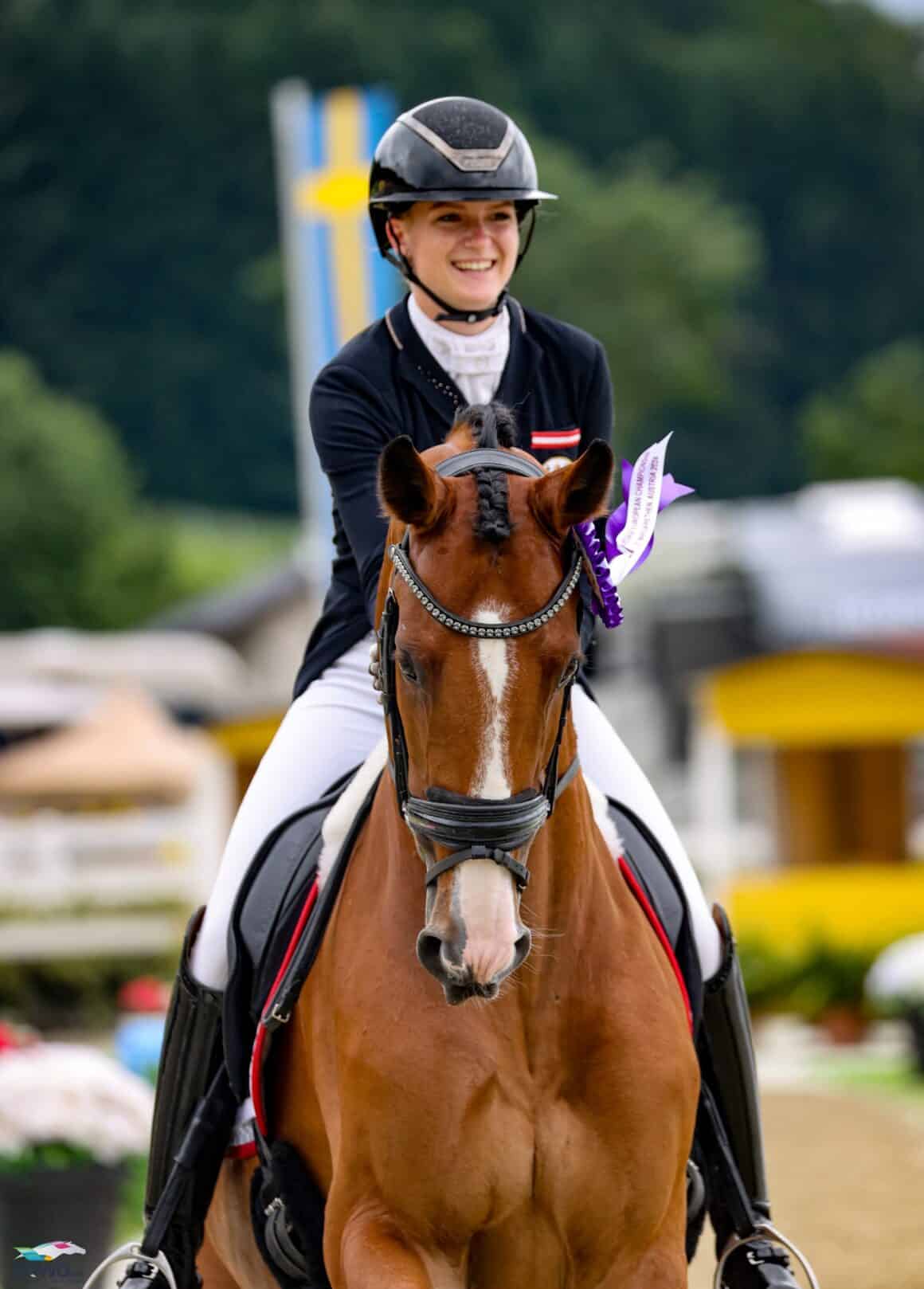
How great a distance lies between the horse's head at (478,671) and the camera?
4074 millimetres

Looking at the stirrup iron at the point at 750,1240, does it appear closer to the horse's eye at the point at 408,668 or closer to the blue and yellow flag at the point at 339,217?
the horse's eye at the point at 408,668

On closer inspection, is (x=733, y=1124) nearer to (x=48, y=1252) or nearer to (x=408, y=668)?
(x=48, y=1252)

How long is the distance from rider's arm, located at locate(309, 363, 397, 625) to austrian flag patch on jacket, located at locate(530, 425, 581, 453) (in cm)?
31

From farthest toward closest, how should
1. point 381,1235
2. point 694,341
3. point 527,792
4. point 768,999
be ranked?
point 694,341 < point 768,999 < point 381,1235 < point 527,792

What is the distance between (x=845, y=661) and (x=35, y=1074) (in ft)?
56.4

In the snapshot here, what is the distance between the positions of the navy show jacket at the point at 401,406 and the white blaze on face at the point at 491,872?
85cm

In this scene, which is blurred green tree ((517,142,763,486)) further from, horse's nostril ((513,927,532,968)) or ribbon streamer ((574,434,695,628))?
horse's nostril ((513,927,532,968))

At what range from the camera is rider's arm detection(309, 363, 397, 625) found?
4.96m

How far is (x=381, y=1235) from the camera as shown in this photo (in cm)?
451

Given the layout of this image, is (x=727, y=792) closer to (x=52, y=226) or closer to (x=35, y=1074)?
(x=35, y=1074)

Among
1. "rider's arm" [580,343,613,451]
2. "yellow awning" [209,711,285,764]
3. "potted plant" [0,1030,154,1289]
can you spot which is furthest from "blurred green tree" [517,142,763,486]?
"rider's arm" [580,343,613,451]

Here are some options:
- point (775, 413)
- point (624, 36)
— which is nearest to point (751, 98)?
point (624, 36)

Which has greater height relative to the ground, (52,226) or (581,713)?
(52,226)

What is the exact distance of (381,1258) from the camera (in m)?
4.45
